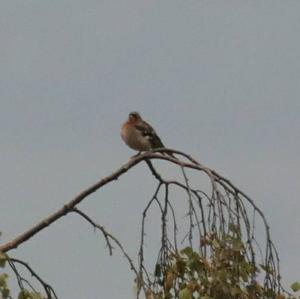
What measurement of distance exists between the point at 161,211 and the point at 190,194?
1.34 feet

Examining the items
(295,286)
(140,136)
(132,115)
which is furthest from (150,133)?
(295,286)

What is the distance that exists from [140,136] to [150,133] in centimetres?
12

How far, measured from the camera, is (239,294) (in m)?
7.50

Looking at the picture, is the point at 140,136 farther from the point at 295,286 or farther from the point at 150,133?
the point at 295,286

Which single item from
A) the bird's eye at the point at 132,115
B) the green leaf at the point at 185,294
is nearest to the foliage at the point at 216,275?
the green leaf at the point at 185,294

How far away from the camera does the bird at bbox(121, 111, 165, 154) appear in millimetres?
14219

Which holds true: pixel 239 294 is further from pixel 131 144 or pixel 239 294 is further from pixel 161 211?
pixel 131 144

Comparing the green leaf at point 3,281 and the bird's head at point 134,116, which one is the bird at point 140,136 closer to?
the bird's head at point 134,116

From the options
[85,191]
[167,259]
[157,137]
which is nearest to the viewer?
[167,259]

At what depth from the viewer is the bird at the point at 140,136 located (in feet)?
46.6

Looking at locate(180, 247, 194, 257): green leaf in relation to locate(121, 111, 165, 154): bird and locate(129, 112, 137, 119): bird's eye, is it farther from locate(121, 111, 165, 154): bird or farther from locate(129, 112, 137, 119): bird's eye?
Answer: locate(129, 112, 137, 119): bird's eye

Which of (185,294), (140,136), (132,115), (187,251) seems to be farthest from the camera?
(132,115)

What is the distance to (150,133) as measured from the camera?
14.6m

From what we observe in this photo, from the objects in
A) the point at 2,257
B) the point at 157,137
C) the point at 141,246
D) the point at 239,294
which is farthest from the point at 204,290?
the point at 157,137
